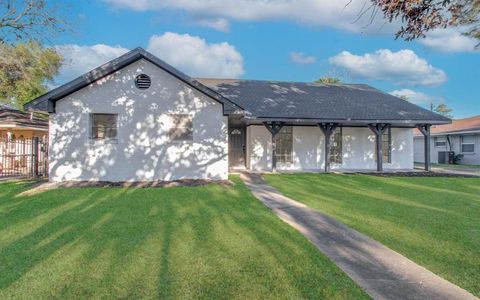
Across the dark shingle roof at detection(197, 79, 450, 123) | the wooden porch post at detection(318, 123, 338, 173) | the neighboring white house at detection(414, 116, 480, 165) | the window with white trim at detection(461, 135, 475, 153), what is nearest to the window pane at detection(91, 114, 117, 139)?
the dark shingle roof at detection(197, 79, 450, 123)

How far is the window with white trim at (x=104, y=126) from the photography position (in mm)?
12164

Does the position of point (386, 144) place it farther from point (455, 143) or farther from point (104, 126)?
point (104, 126)

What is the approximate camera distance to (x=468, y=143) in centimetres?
2375

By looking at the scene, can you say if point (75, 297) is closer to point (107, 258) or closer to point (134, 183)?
point (107, 258)

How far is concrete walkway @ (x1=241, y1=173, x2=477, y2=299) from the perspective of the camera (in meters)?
3.52

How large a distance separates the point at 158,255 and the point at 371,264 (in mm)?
2804

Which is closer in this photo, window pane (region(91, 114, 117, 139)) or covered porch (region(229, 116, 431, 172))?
window pane (region(91, 114, 117, 139))

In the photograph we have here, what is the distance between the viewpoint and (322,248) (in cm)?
495

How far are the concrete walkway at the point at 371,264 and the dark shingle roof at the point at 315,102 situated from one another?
924cm

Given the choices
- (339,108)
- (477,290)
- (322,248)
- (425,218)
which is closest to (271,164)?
(339,108)

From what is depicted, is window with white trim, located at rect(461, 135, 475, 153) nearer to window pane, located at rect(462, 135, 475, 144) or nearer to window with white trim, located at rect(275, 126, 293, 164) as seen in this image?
window pane, located at rect(462, 135, 475, 144)

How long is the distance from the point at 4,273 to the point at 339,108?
51.4 ft

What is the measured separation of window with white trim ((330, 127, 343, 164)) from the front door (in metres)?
4.73

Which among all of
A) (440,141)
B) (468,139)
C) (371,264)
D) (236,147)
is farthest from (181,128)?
(440,141)
